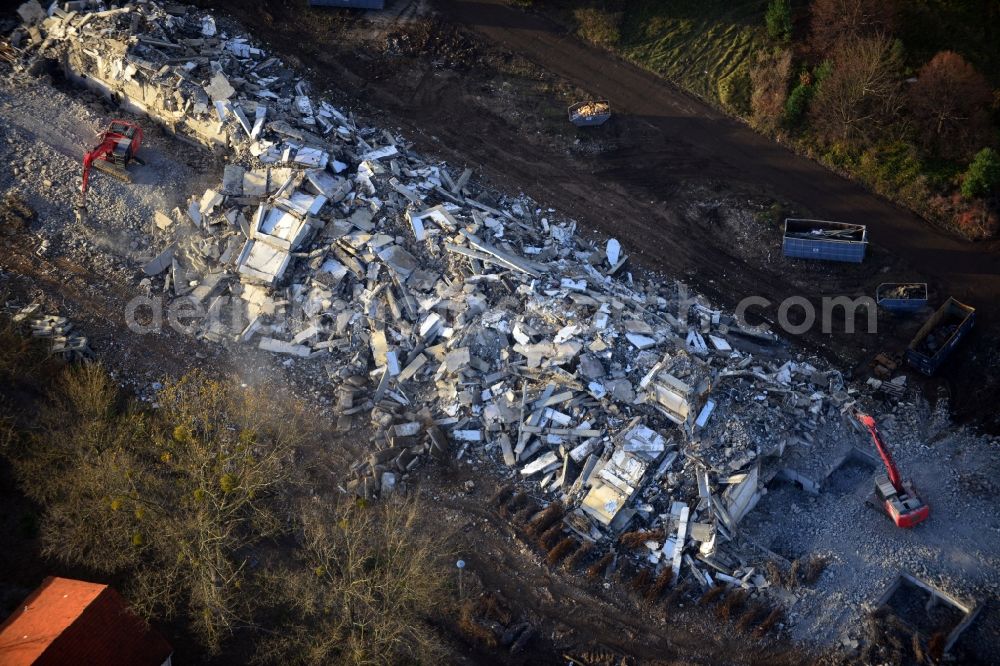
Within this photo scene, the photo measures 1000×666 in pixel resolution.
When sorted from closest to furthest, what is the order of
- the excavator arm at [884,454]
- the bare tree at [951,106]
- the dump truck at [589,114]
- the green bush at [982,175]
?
the excavator arm at [884,454] → the green bush at [982,175] → the bare tree at [951,106] → the dump truck at [589,114]

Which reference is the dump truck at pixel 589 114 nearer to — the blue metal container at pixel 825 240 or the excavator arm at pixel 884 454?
the blue metal container at pixel 825 240

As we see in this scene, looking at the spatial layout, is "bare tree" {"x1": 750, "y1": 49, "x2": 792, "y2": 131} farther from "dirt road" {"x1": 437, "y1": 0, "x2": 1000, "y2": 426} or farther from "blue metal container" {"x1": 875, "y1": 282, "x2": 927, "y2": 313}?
"blue metal container" {"x1": 875, "y1": 282, "x2": 927, "y2": 313}

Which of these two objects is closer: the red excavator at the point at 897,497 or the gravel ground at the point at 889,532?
the gravel ground at the point at 889,532

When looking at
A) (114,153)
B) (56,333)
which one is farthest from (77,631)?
(114,153)

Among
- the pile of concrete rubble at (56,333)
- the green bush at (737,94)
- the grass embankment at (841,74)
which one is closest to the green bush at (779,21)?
the grass embankment at (841,74)

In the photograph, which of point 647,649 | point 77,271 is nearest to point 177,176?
point 77,271

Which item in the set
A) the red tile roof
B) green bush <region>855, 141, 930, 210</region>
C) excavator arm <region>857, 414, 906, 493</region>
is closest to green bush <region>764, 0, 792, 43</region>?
green bush <region>855, 141, 930, 210</region>
